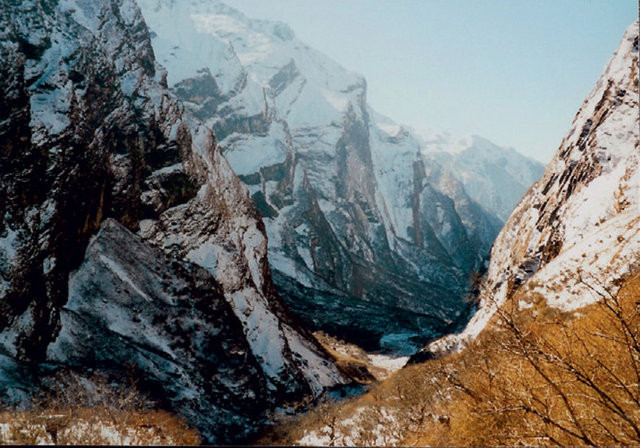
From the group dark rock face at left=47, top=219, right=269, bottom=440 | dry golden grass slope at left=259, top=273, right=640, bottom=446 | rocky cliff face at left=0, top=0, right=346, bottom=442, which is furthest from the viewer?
dark rock face at left=47, top=219, right=269, bottom=440

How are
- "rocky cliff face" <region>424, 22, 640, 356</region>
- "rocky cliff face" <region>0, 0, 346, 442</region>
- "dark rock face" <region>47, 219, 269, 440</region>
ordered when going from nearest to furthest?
"rocky cliff face" <region>424, 22, 640, 356</region> < "rocky cliff face" <region>0, 0, 346, 442</region> < "dark rock face" <region>47, 219, 269, 440</region>

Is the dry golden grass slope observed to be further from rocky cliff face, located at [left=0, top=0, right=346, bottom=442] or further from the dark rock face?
rocky cliff face, located at [left=0, top=0, right=346, bottom=442]

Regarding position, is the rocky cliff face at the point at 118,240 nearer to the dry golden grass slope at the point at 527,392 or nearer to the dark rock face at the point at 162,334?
the dark rock face at the point at 162,334

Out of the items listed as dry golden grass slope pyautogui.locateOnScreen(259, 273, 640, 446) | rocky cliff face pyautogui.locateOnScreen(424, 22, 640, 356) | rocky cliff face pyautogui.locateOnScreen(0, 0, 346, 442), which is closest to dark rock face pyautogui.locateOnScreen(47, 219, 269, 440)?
rocky cliff face pyautogui.locateOnScreen(0, 0, 346, 442)

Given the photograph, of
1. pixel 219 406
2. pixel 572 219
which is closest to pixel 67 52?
pixel 219 406

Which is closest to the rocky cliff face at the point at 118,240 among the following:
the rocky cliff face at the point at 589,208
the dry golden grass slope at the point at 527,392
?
the dry golden grass slope at the point at 527,392

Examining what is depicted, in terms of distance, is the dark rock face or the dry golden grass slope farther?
the dark rock face

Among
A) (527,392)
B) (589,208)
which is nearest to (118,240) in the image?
(527,392)

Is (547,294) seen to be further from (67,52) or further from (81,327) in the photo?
(67,52)
